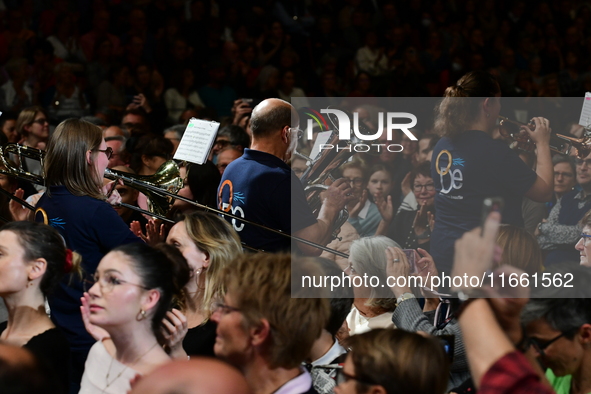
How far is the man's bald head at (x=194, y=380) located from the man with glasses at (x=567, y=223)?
2328 mm

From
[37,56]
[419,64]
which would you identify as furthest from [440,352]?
[419,64]

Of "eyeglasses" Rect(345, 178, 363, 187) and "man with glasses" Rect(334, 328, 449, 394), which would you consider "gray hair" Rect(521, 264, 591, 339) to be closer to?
"man with glasses" Rect(334, 328, 449, 394)

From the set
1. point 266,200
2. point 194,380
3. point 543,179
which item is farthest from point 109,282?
point 543,179

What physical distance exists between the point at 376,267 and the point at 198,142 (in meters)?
1.30

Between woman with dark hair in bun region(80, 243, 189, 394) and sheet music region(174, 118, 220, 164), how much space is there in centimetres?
139

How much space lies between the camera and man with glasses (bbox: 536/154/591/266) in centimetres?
392

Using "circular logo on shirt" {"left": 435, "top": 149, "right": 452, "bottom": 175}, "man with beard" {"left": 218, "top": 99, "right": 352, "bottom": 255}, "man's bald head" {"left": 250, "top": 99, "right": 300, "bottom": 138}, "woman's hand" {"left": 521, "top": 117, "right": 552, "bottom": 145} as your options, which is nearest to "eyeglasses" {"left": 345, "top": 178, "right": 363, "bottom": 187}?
"man with beard" {"left": 218, "top": 99, "right": 352, "bottom": 255}

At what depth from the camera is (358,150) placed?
4.66 m

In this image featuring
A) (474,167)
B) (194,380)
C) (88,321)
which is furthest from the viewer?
(474,167)

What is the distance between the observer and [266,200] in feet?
12.6

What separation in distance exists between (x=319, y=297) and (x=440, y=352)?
0.45 m

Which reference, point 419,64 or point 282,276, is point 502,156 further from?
point 419,64

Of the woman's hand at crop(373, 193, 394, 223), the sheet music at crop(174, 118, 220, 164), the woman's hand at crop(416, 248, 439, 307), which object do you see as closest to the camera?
the woman's hand at crop(416, 248, 439, 307)

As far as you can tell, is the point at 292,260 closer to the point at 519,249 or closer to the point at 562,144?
the point at 519,249
